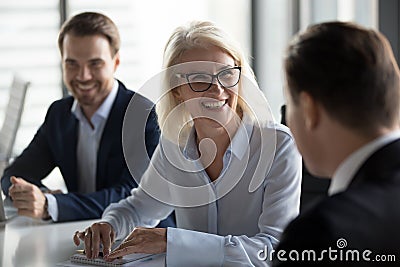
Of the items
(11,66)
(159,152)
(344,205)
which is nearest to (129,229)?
(159,152)

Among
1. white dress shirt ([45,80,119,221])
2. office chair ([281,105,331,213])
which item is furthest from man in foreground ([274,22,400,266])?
white dress shirt ([45,80,119,221])

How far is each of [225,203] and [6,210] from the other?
100 cm

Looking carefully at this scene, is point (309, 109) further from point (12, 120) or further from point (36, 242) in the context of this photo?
point (12, 120)

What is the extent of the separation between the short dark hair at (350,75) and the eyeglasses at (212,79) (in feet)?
2.61

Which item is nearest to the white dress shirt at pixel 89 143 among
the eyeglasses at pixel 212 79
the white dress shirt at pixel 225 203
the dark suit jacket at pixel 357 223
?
the white dress shirt at pixel 225 203

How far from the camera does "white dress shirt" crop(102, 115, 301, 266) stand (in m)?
1.91

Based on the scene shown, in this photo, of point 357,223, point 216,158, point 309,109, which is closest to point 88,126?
point 216,158

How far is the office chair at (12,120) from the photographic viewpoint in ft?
12.4

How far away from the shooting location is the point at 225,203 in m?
2.16

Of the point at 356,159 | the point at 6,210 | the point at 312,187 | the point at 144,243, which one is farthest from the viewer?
the point at 6,210

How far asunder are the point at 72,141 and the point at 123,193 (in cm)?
35

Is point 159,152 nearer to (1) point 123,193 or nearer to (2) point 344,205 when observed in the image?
(1) point 123,193

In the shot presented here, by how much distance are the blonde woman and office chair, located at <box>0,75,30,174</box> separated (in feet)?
5.34

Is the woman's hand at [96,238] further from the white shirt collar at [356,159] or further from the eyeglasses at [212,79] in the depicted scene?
the white shirt collar at [356,159]
